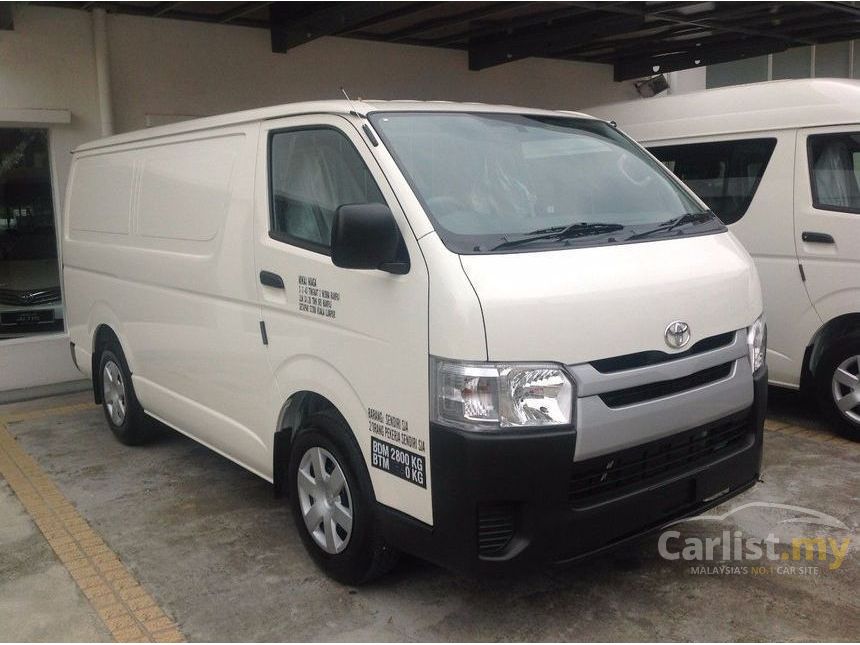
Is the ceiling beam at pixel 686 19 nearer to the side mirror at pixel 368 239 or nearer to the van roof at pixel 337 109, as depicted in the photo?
the van roof at pixel 337 109

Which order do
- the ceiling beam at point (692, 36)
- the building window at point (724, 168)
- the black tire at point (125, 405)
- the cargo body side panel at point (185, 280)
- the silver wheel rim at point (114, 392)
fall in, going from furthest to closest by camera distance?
1. the ceiling beam at point (692, 36)
2. the building window at point (724, 168)
3. the silver wheel rim at point (114, 392)
4. the black tire at point (125, 405)
5. the cargo body side panel at point (185, 280)

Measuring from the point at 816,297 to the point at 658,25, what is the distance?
4.63m

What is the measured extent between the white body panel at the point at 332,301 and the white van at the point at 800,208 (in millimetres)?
2003

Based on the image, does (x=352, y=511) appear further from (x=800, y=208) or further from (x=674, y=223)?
(x=800, y=208)

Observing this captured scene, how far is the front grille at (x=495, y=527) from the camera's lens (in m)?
3.01

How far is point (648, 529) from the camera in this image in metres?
3.30

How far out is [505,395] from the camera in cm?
293

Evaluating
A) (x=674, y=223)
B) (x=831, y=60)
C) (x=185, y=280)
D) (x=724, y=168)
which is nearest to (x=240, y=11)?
(x=185, y=280)

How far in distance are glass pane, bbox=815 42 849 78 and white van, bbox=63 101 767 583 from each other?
449 inches

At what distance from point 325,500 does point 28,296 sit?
5.04 meters

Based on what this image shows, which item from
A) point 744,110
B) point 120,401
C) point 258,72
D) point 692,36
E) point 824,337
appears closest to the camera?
point 824,337

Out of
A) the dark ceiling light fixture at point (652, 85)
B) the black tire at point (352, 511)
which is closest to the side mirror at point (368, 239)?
the black tire at point (352, 511)

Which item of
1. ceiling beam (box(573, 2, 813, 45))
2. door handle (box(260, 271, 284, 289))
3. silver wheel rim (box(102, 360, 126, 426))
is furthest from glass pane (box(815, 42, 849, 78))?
door handle (box(260, 271, 284, 289))

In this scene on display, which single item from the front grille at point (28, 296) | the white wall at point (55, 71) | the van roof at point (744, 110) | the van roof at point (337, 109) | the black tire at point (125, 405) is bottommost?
the black tire at point (125, 405)
